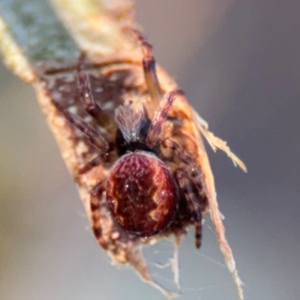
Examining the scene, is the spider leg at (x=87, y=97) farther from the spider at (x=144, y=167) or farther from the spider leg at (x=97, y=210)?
the spider leg at (x=97, y=210)

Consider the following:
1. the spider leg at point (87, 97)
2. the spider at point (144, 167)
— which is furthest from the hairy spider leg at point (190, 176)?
the spider leg at point (87, 97)

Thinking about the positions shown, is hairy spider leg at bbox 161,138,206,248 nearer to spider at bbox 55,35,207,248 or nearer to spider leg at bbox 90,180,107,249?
spider at bbox 55,35,207,248

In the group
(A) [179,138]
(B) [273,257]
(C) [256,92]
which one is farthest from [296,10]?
(B) [273,257]

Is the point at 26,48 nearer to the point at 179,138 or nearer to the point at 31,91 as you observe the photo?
the point at 31,91

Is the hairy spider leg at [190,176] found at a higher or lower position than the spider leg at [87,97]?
lower

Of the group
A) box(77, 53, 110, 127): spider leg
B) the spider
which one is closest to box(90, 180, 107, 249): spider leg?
the spider

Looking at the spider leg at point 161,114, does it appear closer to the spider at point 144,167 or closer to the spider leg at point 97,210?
the spider at point 144,167
